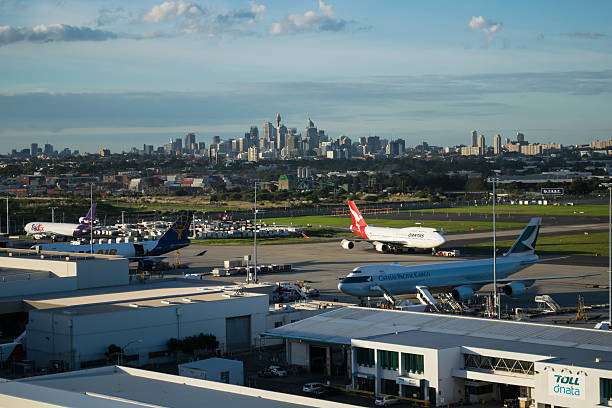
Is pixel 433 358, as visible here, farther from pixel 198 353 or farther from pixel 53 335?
pixel 53 335

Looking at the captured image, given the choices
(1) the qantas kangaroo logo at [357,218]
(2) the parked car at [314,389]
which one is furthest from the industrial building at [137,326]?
(1) the qantas kangaroo logo at [357,218]

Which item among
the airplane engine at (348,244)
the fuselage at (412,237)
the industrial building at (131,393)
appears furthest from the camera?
the airplane engine at (348,244)

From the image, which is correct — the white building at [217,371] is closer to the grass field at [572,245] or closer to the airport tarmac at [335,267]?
the airport tarmac at [335,267]

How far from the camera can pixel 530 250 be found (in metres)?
74.2

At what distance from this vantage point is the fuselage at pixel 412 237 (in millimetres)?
102500

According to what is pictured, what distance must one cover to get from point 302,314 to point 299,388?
15.5 m

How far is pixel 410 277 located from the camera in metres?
65.8

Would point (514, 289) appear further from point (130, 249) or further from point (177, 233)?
point (130, 249)

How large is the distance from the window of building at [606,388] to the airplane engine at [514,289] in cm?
3322

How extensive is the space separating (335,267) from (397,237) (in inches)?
661

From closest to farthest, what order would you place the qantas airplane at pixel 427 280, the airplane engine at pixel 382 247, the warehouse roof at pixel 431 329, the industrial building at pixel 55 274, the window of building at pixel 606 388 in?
the window of building at pixel 606 388 < the warehouse roof at pixel 431 329 < the industrial building at pixel 55 274 < the qantas airplane at pixel 427 280 < the airplane engine at pixel 382 247

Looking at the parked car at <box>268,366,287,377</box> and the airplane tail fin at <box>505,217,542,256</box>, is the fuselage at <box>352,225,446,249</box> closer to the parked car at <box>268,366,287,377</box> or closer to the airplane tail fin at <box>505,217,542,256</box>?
the airplane tail fin at <box>505,217,542,256</box>

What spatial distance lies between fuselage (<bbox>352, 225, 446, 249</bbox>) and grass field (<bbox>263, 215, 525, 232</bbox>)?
3262cm

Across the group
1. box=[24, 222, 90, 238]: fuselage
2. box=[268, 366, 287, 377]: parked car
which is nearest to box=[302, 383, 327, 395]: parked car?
box=[268, 366, 287, 377]: parked car
